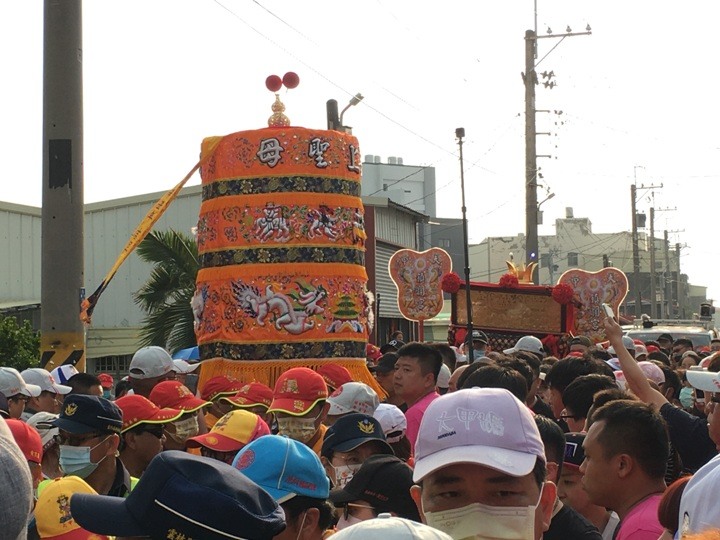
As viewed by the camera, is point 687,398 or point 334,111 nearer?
point 687,398

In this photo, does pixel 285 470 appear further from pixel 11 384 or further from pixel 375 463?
pixel 11 384

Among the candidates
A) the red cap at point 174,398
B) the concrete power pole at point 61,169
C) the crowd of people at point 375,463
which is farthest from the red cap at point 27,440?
the concrete power pole at point 61,169

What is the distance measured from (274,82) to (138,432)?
7241mm

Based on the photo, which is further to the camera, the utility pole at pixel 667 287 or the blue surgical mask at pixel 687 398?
the utility pole at pixel 667 287

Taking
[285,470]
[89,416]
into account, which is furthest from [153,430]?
[285,470]

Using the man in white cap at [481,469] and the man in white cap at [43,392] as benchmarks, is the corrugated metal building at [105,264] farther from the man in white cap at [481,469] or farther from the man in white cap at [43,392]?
the man in white cap at [481,469]

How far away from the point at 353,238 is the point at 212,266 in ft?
5.11

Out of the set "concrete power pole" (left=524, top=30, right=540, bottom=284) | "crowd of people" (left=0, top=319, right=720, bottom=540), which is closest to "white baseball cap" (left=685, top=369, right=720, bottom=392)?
"crowd of people" (left=0, top=319, right=720, bottom=540)

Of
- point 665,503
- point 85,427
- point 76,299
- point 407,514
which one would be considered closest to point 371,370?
point 76,299

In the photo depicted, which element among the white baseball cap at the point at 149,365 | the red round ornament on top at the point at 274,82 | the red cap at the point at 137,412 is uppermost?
the red round ornament on top at the point at 274,82

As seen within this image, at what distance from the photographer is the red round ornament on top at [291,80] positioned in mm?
12711

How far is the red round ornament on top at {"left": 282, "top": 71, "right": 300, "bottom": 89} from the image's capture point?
12711 mm

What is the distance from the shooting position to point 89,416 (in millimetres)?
5402

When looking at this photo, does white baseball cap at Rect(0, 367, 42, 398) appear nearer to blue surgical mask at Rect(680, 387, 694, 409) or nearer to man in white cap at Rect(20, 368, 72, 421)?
man in white cap at Rect(20, 368, 72, 421)
